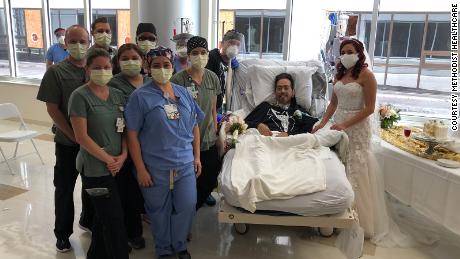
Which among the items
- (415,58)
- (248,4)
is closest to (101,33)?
(248,4)

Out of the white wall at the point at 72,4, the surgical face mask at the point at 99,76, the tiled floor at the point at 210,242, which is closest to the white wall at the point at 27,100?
the white wall at the point at 72,4

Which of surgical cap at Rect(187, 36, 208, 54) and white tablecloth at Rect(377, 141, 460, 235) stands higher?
surgical cap at Rect(187, 36, 208, 54)

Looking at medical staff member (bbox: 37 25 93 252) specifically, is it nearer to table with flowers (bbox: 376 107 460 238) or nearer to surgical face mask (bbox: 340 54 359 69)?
surgical face mask (bbox: 340 54 359 69)

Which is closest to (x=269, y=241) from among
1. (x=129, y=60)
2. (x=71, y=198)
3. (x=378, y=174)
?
(x=378, y=174)

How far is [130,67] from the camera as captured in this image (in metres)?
2.21

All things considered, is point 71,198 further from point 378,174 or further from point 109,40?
point 378,174

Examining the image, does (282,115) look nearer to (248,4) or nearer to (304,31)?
(304,31)

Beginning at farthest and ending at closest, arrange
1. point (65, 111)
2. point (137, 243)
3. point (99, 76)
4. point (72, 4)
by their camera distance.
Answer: point (72, 4), point (137, 243), point (65, 111), point (99, 76)

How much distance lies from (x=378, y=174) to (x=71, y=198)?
2.23m

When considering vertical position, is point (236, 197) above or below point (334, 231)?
above

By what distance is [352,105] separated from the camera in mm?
2717

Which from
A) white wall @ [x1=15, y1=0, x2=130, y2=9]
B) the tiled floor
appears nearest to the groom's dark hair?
the tiled floor

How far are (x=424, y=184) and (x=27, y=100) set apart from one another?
5849 millimetres

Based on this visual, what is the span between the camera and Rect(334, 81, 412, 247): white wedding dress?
8.96 ft
